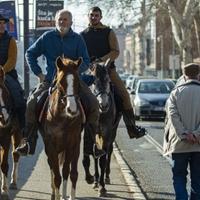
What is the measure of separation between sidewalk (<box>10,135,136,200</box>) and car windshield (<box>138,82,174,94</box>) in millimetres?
16684

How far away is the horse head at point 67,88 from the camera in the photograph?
903 cm

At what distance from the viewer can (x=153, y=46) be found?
122125mm

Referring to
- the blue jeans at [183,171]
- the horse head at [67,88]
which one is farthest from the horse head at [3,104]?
the blue jeans at [183,171]

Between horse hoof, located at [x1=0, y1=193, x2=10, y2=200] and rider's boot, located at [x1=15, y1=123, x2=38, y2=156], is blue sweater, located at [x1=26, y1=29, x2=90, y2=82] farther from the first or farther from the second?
horse hoof, located at [x1=0, y1=193, x2=10, y2=200]

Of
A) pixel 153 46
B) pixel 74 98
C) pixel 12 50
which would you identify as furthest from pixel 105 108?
pixel 153 46

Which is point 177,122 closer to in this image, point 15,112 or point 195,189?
point 195,189

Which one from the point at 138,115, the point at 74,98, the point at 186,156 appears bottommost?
the point at 138,115

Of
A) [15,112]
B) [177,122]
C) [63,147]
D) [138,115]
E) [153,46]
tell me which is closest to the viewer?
[177,122]

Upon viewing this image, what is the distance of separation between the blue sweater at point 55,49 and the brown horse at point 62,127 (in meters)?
0.75

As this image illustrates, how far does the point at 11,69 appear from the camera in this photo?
11492 millimetres

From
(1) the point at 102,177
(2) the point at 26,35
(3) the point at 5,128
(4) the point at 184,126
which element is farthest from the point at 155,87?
(4) the point at 184,126

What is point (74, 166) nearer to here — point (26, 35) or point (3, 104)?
point (3, 104)

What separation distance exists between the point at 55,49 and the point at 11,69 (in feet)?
4.18

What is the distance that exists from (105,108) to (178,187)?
276cm
